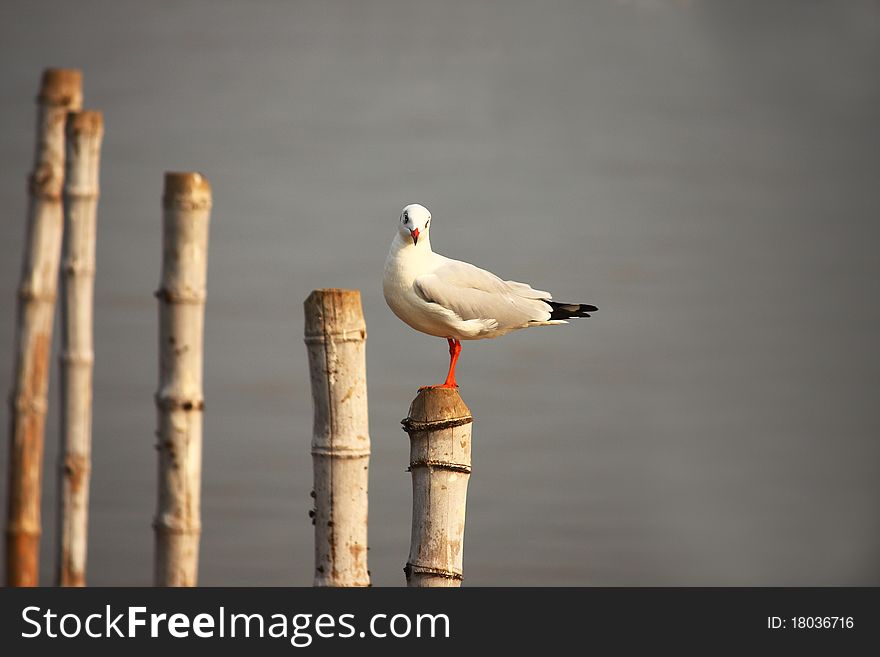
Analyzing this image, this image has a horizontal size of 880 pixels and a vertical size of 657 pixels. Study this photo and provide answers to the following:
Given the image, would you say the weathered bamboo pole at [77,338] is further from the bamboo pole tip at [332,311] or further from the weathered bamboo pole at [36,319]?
the bamboo pole tip at [332,311]

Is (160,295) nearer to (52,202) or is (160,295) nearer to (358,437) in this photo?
(358,437)

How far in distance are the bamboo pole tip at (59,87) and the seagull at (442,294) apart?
7.03 feet

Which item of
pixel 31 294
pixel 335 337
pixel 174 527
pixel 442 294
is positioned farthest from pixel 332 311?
pixel 31 294

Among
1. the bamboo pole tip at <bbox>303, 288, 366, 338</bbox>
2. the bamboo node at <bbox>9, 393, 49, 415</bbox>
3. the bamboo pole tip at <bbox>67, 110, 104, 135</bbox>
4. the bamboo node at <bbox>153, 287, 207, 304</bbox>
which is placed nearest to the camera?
the bamboo pole tip at <bbox>303, 288, 366, 338</bbox>

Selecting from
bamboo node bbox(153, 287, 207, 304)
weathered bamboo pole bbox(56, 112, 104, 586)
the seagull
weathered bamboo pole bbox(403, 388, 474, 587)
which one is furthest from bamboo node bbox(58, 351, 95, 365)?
weathered bamboo pole bbox(403, 388, 474, 587)

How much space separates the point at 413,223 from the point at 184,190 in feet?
2.42

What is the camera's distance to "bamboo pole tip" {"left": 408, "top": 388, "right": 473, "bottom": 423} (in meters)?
3.29

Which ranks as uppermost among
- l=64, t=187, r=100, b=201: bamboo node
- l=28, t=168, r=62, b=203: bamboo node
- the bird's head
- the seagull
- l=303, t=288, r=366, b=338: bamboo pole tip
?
l=28, t=168, r=62, b=203: bamboo node

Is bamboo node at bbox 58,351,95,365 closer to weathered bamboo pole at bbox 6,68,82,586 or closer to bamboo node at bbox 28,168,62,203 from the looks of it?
weathered bamboo pole at bbox 6,68,82,586

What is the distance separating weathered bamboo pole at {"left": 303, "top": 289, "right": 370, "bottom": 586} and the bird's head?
34 cm

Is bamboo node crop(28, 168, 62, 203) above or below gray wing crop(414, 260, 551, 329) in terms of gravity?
above

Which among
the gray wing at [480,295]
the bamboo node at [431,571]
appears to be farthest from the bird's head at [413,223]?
the bamboo node at [431,571]

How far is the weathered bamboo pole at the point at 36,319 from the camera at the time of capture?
5285 millimetres
